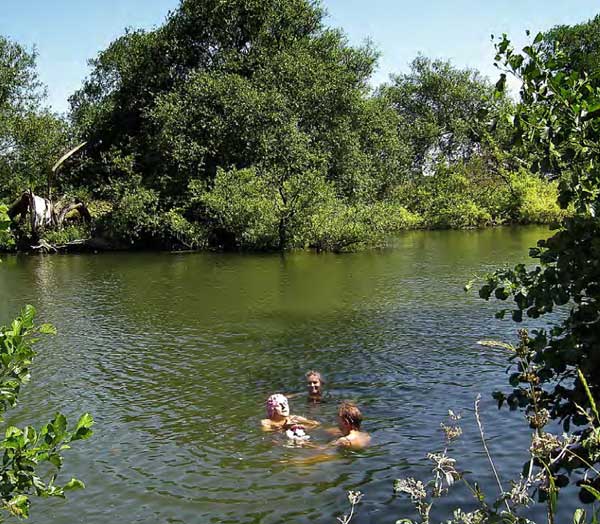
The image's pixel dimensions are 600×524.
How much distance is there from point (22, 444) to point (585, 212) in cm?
430

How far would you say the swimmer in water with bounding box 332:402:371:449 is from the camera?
927cm

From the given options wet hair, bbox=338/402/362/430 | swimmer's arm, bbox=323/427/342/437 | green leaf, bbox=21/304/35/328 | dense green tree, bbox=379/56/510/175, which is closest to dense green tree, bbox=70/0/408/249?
dense green tree, bbox=379/56/510/175

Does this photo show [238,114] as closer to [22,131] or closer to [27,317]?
[22,131]

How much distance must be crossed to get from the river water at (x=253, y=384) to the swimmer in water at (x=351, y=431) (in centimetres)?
23

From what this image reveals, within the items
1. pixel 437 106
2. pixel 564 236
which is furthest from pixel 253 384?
pixel 437 106

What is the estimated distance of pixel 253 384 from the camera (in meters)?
12.5

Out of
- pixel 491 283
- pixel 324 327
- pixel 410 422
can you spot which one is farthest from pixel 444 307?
pixel 491 283

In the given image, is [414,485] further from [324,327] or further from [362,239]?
[362,239]

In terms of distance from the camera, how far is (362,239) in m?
34.2

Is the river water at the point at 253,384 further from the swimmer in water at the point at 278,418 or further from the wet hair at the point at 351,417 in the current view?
the wet hair at the point at 351,417

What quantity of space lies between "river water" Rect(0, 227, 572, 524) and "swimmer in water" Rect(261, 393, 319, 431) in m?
0.23

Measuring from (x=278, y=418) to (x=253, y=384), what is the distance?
2.43 meters

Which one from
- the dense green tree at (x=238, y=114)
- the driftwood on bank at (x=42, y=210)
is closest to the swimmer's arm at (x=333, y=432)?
the dense green tree at (x=238, y=114)

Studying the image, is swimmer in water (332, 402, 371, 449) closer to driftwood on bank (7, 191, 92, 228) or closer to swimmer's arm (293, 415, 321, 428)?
swimmer's arm (293, 415, 321, 428)
